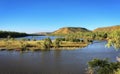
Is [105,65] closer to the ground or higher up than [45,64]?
higher up

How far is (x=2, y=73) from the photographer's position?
38875mm

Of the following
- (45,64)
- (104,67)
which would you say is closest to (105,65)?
(104,67)

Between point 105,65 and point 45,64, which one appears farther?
point 45,64

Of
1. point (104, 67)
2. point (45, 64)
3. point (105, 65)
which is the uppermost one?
point (105, 65)

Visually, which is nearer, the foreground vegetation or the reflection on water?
the foreground vegetation

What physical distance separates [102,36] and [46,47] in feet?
326

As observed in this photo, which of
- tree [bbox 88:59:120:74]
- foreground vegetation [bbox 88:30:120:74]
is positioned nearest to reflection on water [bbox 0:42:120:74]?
foreground vegetation [bbox 88:30:120:74]

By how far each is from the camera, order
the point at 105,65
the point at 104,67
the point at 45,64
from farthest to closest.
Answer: the point at 45,64 < the point at 105,65 < the point at 104,67

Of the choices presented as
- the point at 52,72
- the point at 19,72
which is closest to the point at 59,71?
the point at 52,72

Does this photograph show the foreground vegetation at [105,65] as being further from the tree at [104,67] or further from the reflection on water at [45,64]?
the reflection on water at [45,64]

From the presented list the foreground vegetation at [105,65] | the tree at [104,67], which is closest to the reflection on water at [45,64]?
the foreground vegetation at [105,65]

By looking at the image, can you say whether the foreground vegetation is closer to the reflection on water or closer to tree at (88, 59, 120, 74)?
tree at (88, 59, 120, 74)

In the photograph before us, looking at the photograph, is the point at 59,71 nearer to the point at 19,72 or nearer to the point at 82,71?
the point at 82,71

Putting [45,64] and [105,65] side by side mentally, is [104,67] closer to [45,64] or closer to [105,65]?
[105,65]
